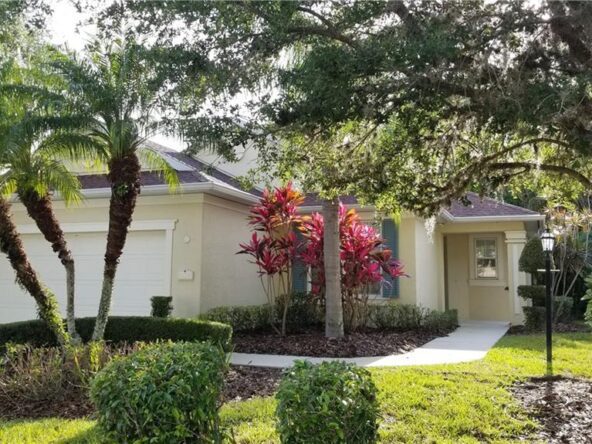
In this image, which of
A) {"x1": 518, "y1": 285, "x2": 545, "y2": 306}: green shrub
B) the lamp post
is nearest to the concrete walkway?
the lamp post

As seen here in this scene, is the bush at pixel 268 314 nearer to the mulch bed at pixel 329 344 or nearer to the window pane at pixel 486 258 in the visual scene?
the mulch bed at pixel 329 344

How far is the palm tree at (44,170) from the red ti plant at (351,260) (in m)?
5.04

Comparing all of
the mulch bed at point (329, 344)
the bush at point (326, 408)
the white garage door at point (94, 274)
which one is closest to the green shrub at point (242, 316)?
the mulch bed at point (329, 344)

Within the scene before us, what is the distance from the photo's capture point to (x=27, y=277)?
828 centimetres

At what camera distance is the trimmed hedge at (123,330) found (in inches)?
365

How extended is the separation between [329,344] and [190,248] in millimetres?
3857

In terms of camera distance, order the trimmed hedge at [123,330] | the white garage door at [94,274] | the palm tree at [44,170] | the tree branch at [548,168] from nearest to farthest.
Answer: the tree branch at [548,168] < the palm tree at [44,170] < the trimmed hedge at [123,330] < the white garage door at [94,274]

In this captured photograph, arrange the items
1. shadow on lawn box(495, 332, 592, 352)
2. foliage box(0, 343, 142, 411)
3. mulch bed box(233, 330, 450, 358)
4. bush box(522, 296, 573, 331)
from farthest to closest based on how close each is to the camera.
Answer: bush box(522, 296, 573, 331) → shadow on lawn box(495, 332, 592, 352) → mulch bed box(233, 330, 450, 358) → foliage box(0, 343, 142, 411)

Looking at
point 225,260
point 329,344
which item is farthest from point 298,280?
point 329,344

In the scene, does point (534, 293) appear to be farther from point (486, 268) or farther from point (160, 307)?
point (160, 307)

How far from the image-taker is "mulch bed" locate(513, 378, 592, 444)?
5.18 metres

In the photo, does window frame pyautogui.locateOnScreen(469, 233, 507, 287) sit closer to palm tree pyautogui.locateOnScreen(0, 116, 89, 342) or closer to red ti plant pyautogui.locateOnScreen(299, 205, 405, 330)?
red ti plant pyautogui.locateOnScreen(299, 205, 405, 330)

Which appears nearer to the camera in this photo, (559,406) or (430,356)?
(559,406)

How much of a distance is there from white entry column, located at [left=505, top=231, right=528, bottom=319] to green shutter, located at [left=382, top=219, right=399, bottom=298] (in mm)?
4101
